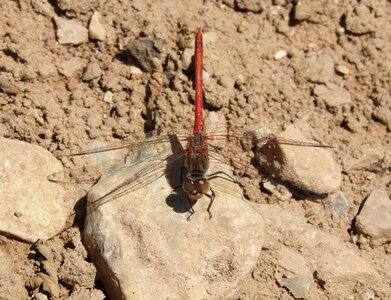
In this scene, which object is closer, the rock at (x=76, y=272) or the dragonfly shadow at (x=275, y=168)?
the rock at (x=76, y=272)

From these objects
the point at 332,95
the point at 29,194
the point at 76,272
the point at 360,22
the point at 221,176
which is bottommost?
the point at 76,272

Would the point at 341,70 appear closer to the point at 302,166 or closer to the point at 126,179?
the point at 302,166

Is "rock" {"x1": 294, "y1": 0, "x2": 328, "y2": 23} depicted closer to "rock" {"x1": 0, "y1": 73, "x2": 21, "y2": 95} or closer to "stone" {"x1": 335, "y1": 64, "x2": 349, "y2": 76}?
"stone" {"x1": 335, "y1": 64, "x2": 349, "y2": 76}

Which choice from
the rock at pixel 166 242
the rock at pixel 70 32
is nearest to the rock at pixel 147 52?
the rock at pixel 70 32

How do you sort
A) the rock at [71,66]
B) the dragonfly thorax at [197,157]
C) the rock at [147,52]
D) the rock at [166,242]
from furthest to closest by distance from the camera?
the rock at [147,52] → the rock at [71,66] → the dragonfly thorax at [197,157] → the rock at [166,242]

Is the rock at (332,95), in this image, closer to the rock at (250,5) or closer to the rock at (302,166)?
the rock at (302,166)

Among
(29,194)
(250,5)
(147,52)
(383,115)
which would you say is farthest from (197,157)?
(383,115)
